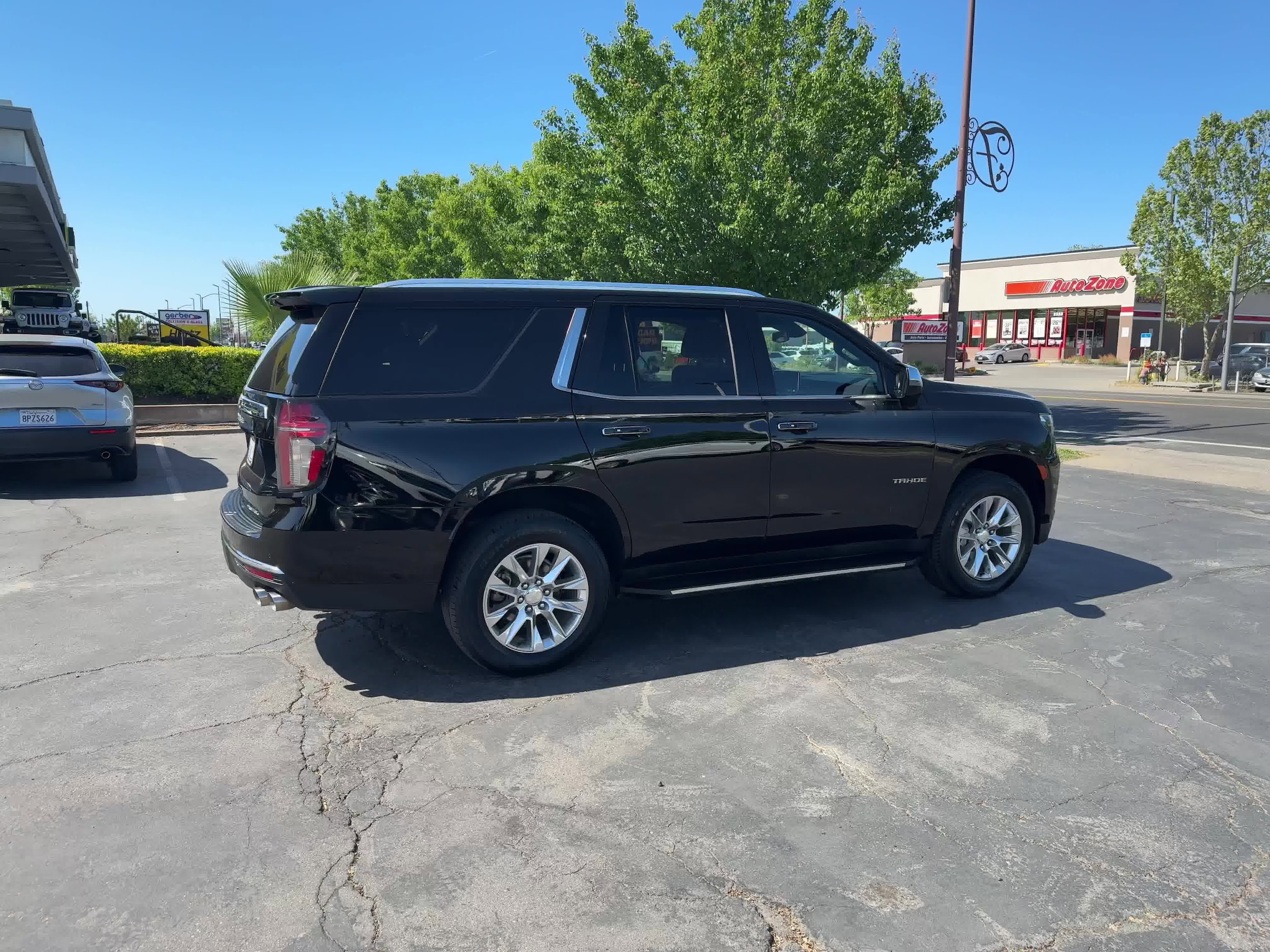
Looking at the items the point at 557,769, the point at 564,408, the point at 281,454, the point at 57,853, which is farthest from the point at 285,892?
the point at 564,408

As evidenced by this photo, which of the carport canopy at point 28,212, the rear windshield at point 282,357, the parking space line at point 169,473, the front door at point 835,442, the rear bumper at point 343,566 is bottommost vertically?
the parking space line at point 169,473

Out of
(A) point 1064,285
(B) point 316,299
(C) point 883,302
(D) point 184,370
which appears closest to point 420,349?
(B) point 316,299

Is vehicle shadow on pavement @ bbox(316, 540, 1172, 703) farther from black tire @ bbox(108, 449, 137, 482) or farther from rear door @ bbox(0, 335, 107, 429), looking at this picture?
black tire @ bbox(108, 449, 137, 482)

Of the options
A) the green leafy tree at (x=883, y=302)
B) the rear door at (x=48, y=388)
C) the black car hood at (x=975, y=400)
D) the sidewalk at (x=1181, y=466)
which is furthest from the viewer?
the green leafy tree at (x=883, y=302)

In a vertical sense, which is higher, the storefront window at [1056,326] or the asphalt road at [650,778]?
the storefront window at [1056,326]

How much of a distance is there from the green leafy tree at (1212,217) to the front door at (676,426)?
36.8 m

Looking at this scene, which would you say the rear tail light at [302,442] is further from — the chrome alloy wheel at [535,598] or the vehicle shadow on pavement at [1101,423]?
the vehicle shadow on pavement at [1101,423]

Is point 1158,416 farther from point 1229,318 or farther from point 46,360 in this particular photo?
point 46,360

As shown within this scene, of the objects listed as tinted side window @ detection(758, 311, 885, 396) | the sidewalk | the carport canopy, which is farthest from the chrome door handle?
the carport canopy

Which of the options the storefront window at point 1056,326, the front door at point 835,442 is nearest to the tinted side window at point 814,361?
the front door at point 835,442

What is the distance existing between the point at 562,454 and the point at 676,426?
65cm

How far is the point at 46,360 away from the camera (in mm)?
8859

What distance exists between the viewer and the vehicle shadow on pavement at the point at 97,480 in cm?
914

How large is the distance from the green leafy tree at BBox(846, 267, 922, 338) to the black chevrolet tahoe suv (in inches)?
1676
